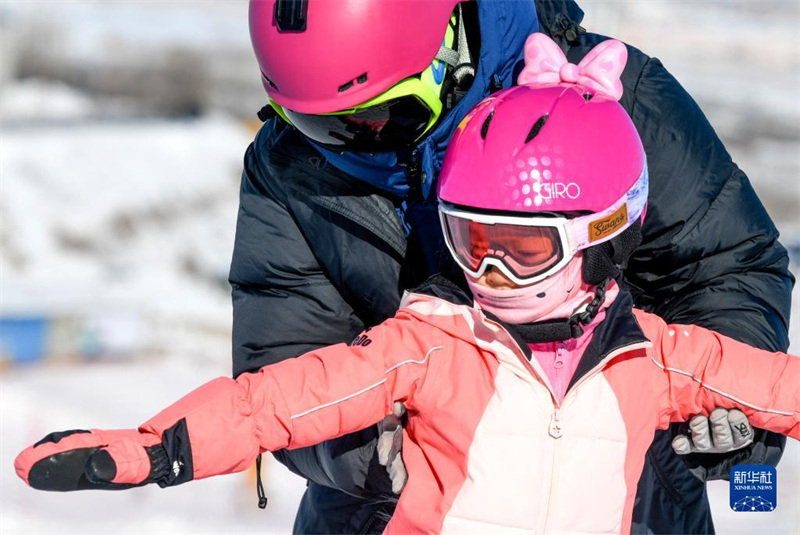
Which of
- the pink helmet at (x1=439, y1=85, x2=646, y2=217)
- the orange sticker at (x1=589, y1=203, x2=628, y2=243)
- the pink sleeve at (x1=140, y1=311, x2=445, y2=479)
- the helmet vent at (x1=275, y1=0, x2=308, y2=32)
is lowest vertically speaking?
the pink sleeve at (x1=140, y1=311, x2=445, y2=479)

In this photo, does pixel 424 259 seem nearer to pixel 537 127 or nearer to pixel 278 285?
pixel 278 285

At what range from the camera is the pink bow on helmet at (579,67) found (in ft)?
8.04

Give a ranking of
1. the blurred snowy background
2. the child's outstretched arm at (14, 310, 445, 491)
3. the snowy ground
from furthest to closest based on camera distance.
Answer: the blurred snowy background < the snowy ground < the child's outstretched arm at (14, 310, 445, 491)

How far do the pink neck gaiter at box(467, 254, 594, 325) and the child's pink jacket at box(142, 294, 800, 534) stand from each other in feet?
0.16

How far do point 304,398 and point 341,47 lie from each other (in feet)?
2.55

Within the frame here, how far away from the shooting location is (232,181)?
15438 mm

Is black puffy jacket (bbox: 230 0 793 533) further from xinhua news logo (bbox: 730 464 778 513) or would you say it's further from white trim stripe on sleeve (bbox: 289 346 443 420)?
white trim stripe on sleeve (bbox: 289 346 443 420)

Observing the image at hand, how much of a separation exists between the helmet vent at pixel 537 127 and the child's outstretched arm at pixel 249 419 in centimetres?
45

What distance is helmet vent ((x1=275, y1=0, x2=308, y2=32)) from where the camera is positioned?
2455 millimetres

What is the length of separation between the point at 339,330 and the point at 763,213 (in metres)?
1.09

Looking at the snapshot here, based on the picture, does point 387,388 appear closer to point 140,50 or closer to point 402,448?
point 402,448

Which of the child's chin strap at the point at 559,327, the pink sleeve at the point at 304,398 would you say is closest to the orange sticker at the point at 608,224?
the child's chin strap at the point at 559,327

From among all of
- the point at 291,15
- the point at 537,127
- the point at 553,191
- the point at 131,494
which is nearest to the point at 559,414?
the point at 553,191

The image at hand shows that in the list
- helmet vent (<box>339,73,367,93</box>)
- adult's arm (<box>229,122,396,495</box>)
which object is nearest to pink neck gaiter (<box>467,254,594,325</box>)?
helmet vent (<box>339,73,367,93</box>)
